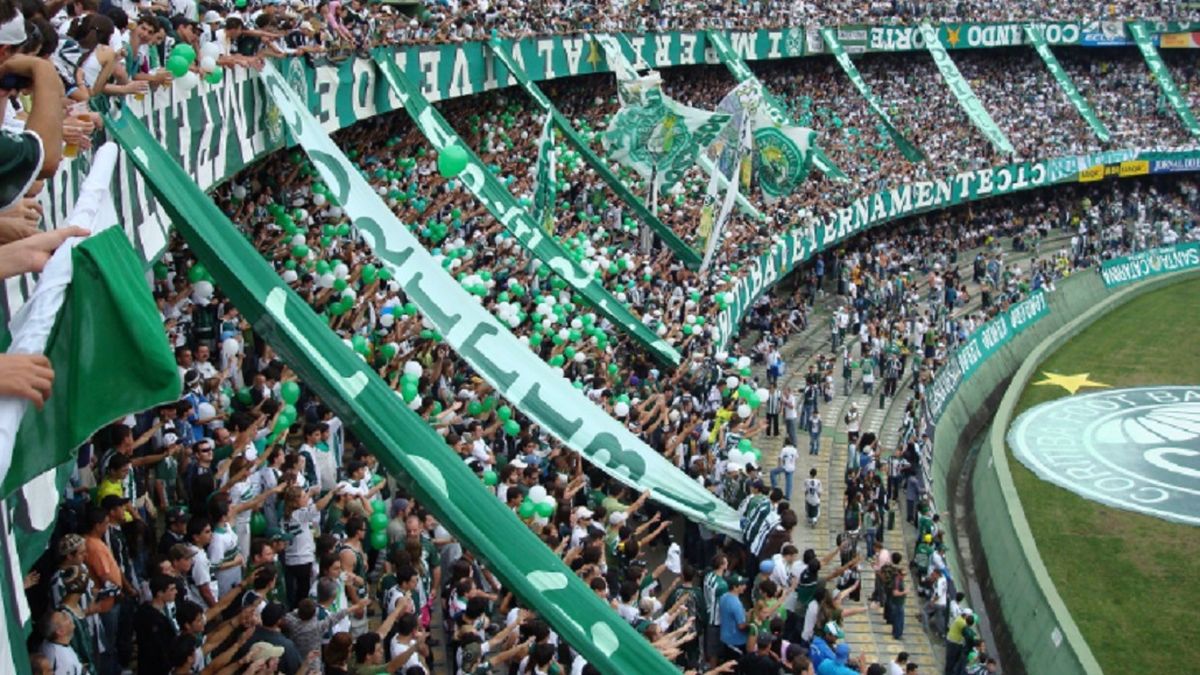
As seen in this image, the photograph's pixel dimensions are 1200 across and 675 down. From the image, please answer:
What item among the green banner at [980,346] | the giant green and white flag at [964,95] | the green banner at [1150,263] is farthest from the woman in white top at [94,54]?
the giant green and white flag at [964,95]

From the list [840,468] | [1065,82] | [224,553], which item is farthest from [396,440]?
[1065,82]

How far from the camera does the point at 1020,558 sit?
61.8 ft

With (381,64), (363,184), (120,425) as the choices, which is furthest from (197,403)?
(381,64)

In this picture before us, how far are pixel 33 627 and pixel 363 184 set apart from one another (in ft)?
26.5

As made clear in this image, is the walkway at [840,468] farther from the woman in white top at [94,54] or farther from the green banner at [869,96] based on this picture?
the woman in white top at [94,54]

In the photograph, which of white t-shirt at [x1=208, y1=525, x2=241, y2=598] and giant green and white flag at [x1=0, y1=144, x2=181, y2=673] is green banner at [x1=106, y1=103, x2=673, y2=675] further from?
giant green and white flag at [x1=0, y1=144, x2=181, y2=673]

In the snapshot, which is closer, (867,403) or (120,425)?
(120,425)

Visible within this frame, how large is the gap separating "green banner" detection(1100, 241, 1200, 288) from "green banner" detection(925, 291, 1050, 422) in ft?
18.6

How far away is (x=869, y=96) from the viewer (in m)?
42.7

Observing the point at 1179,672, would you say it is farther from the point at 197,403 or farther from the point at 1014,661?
the point at 197,403

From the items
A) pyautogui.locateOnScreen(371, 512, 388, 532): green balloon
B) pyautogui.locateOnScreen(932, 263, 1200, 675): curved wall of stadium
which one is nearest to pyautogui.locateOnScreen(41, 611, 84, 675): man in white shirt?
pyautogui.locateOnScreen(371, 512, 388, 532): green balloon

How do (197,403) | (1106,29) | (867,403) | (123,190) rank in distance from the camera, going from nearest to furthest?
(123,190), (197,403), (867,403), (1106,29)

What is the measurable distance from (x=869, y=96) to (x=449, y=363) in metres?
30.6

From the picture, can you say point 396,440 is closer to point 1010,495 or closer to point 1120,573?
point 1120,573
